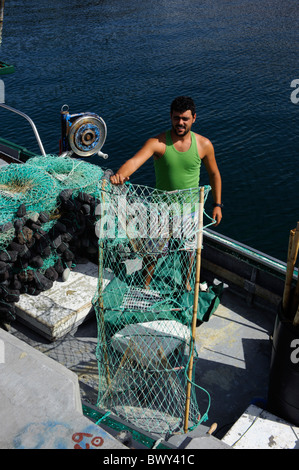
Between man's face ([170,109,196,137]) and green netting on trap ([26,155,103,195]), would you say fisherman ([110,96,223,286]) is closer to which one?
man's face ([170,109,196,137])

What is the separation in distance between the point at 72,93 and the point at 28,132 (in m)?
4.19

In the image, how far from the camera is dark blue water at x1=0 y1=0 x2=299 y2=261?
14.7 metres

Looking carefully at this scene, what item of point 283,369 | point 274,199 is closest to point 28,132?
point 274,199

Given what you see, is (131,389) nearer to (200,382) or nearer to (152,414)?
(152,414)

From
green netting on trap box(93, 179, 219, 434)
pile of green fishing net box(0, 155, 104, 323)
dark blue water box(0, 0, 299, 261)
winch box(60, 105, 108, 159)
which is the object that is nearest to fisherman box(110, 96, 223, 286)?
green netting on trap box(93, 179, 219, 434)

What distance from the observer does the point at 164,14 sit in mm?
36125

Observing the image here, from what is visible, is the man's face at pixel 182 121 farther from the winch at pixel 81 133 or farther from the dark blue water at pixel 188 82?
the dark blue water at pixel 188 82

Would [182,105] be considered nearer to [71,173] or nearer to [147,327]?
[147,327]

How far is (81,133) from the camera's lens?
751cm

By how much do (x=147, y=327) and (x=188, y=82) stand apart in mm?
19925

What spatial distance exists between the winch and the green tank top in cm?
298

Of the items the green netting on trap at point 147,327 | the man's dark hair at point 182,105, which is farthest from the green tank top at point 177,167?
the man's dark hair at point 182,105

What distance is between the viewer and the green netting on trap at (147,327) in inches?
179

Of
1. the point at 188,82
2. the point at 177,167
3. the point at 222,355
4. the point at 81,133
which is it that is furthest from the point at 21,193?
the point at 188,82
